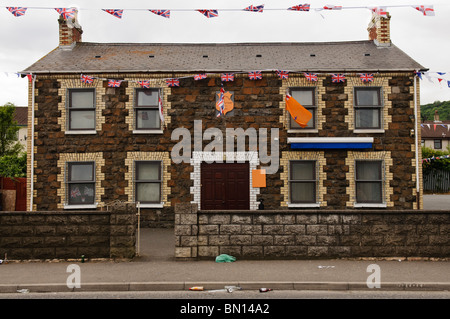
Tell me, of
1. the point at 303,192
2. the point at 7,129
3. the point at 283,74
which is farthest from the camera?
the point at 7,129

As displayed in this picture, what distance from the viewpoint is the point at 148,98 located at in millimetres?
15773

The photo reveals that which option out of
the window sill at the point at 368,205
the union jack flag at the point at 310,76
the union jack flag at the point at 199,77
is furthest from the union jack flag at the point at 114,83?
the window sill at the point at 368,205

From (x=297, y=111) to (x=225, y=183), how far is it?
4.06 m

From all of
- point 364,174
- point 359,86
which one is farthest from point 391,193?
point 359,86

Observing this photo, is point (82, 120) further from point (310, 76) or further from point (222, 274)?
point (222, 274)

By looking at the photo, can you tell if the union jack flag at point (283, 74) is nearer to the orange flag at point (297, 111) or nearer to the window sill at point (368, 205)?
the orange flag at point (297, 111)

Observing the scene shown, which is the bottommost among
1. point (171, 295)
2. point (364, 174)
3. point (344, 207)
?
point (171, 295)

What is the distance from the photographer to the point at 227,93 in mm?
15484

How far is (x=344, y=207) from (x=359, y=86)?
4991 millimetres

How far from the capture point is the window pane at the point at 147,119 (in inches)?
619

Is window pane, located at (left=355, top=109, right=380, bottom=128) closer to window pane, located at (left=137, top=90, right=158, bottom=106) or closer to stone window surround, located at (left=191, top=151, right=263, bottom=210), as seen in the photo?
stone window surround, located at (left=191, top=151, right=263, bottom=210)

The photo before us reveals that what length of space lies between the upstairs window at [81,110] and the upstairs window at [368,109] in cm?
1098

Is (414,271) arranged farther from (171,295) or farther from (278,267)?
(171,295)

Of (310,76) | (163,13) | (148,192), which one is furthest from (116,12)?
(310,76)
